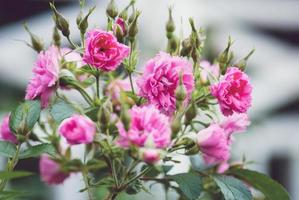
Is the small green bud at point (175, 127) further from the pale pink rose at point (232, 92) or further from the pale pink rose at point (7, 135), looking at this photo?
the pale pink rose at point (7, 135)

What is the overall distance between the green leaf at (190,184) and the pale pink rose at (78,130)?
181mm

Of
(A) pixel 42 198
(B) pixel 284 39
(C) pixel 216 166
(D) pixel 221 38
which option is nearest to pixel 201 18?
(D) pixel 221 38

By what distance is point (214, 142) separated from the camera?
1019mm

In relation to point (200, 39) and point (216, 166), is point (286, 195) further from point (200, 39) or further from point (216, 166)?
point (200, 39)

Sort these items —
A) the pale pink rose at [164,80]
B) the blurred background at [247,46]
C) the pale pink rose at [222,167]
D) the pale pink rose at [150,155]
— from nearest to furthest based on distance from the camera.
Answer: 1. the pale pink rose at [150,155]
2. the pale pink rose at [164,80]
3. the pale pink rose at [222,167]
4. the blurred background at [247,46]

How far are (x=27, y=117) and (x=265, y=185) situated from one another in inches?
14.4

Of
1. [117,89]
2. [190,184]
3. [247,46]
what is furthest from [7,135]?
[247,46]

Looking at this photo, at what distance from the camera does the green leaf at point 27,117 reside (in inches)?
41.4

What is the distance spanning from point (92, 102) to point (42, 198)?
1.79 metres

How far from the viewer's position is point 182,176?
1097 mm

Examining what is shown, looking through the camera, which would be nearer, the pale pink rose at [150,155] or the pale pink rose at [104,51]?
the pale pink rose at [150,155]

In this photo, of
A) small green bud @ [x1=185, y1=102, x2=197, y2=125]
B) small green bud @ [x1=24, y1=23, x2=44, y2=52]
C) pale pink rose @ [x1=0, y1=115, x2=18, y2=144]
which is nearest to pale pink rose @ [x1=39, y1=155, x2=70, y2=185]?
pale pink rose @ [x1=0, y1=115, x2=18, y2=144]

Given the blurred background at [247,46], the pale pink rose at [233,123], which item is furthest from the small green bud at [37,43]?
the blurred background at [247,46]

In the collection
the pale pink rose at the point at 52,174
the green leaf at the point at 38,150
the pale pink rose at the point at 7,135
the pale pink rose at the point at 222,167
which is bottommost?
the pale pink rose at the point at 52,174
